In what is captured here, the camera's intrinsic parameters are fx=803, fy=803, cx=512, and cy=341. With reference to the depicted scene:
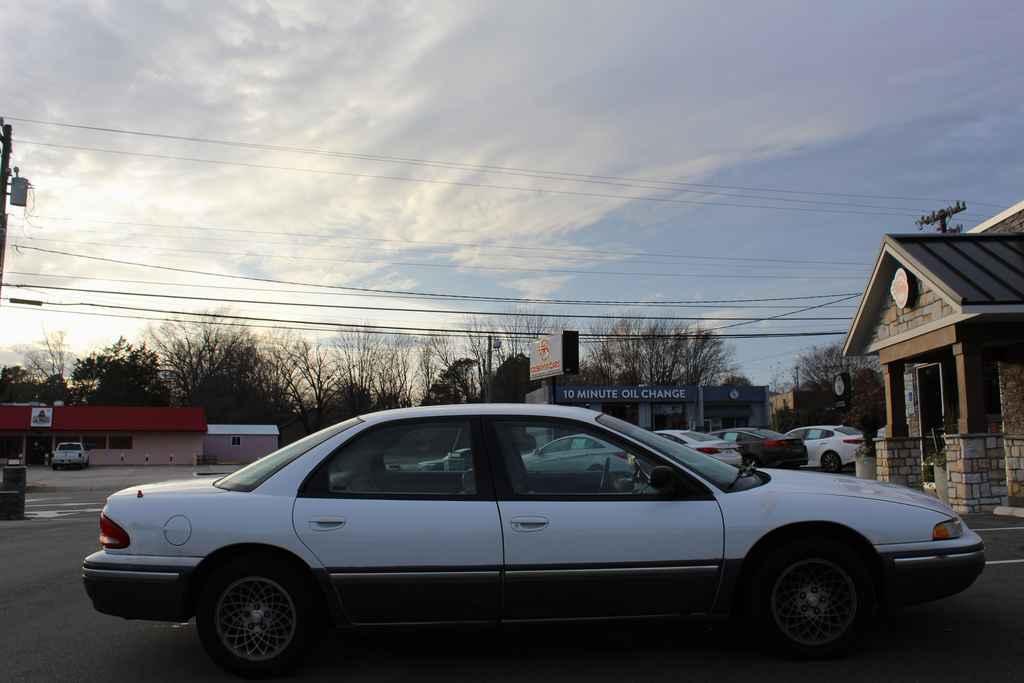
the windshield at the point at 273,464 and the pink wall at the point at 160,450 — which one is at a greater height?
the windshield at the point at 273,464

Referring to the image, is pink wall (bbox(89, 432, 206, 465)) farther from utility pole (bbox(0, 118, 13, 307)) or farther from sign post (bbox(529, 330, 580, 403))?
utility pole (bbox(0, 118, 13, 307))

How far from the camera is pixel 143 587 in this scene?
454 centimetres

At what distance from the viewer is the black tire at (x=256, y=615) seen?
4.53 meters

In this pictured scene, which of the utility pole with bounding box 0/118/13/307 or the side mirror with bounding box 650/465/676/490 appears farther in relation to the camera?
the utility pole with bounding box 0/118/13/307

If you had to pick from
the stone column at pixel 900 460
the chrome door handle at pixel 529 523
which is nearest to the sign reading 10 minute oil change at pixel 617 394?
the stone column at pixel 900 460

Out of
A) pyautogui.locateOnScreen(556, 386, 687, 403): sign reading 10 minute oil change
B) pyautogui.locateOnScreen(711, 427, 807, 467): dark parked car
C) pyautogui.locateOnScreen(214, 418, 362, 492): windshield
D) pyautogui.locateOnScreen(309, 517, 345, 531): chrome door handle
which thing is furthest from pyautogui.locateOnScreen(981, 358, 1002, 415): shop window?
pyautogui.locateOnScreen(556, 386, 687, 403): sign reading 10 minute oil change

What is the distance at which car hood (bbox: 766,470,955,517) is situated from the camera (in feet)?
15.8

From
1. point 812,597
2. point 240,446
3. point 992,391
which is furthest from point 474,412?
point 240,446

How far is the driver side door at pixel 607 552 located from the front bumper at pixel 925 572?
103cm

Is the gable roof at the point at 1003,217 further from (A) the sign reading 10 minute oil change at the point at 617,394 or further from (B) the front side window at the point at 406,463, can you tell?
(A) the sign reading 10 minute oil change at the point at 617,394

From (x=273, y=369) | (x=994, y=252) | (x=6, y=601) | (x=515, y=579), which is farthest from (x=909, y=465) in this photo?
(x=273, y=369)

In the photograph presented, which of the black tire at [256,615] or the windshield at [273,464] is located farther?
the windshield at [273,464]

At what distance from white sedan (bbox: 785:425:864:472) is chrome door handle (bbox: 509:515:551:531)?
67.5ft

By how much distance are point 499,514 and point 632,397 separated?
2066 inches
